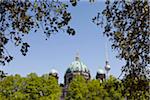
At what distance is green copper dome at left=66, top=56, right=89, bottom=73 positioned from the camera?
10356 centimetres

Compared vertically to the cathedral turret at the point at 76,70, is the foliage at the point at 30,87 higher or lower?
lower

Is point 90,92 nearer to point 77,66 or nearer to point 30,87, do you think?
point 30,87

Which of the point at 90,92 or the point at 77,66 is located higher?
the point at 77,66

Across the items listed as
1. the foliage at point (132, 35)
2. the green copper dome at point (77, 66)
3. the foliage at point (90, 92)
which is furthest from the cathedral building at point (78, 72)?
the foliage at point (132, 35)

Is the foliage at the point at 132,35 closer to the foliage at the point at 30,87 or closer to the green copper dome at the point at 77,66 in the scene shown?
the foliage at the point at 30,87

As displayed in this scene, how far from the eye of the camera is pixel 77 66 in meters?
104

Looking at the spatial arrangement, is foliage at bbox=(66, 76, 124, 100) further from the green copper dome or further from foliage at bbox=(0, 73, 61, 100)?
the green copper dome

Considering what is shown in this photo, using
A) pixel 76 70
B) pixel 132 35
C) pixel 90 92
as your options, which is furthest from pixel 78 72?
pixel 132 35

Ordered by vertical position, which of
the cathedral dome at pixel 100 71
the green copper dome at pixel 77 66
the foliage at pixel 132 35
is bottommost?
the foliage at pixel 132 35

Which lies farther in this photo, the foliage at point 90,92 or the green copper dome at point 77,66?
the green copper dome at point 77,66

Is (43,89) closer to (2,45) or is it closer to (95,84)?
(95,84)

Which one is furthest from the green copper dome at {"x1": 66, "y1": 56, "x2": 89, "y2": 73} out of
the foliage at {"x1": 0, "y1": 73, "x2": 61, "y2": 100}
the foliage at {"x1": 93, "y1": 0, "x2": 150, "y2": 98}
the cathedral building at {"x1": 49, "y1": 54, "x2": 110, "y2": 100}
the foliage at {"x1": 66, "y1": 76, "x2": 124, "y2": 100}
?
the foliage at {"x1": 93, "y1": 0, "x2": 150, "y2": 98}

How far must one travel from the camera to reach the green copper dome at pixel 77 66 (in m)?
104

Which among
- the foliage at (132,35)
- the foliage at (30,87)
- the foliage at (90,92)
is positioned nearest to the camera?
the foliage at (132,35)
